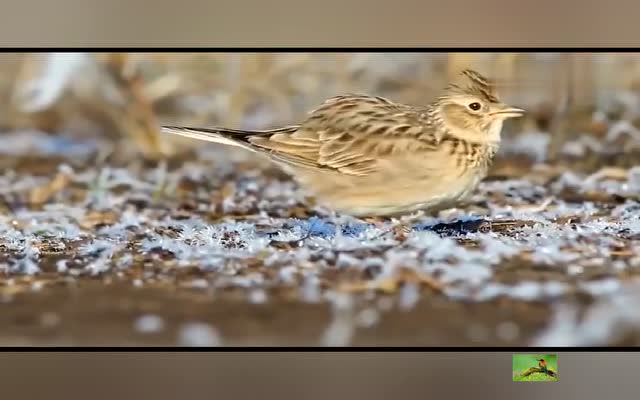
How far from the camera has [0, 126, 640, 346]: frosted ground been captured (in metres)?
1.63

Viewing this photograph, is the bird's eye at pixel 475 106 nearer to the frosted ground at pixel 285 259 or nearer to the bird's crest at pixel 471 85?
the bird's crest at pixel 471 85

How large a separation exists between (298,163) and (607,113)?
2.60ft

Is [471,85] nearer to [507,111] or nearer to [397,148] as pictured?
[507,111]

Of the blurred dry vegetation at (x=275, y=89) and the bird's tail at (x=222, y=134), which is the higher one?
the blurred dry vegetation at (x=275, y=89)

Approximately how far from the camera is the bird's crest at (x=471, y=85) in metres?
1.67

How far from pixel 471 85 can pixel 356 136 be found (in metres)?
0.31

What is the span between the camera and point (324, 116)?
168 cm

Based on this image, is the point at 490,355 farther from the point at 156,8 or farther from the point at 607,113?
the point at 156,8

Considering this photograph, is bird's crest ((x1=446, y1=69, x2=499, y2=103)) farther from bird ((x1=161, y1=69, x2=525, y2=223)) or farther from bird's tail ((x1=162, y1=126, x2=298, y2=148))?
bird's tail ((x1=162, y1=126, x2=298, y2=148))

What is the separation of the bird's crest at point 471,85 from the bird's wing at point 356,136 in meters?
0.10

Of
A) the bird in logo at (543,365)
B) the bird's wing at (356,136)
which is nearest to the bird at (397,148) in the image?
the bird's wing at (356,136)

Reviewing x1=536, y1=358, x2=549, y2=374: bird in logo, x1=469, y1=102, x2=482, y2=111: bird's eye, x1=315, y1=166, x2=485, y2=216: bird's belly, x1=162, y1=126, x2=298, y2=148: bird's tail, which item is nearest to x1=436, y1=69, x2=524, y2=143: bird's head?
x1=469, y1=102, x2=482, y2=111: bird's eye

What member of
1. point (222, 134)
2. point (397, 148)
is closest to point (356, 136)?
point (397, 148)

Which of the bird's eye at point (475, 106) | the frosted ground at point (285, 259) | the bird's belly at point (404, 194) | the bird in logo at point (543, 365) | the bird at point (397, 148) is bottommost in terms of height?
the bird in logo at point (543, 365)
